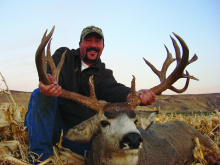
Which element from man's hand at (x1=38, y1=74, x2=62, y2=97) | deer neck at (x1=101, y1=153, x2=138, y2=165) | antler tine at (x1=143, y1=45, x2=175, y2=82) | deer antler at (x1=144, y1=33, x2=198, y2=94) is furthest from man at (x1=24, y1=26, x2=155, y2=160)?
deer neck at (x1=101, y1=153, x2=138, y2=165)

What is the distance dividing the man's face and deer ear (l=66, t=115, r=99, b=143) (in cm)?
191

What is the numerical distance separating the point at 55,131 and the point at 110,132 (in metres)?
1.48

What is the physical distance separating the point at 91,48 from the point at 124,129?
104 inches

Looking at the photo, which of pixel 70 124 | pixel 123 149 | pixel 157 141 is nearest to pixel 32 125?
pixel 70 124

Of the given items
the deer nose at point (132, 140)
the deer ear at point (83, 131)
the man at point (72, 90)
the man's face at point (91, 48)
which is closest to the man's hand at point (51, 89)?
the man at point (72, 90)

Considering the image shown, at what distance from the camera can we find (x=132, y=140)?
2.52 m

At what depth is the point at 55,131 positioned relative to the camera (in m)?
3.94

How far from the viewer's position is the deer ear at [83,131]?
122 inches

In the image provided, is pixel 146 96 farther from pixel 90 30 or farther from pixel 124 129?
pixel 90 30

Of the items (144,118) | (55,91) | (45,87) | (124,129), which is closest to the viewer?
(124,129)

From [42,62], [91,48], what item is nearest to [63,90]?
[42,62]

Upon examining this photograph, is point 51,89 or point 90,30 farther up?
point 90,30

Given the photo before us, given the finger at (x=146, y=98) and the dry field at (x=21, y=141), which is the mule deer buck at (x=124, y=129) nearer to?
the finger at (x=146, y=98)

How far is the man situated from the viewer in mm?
3334
